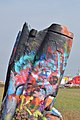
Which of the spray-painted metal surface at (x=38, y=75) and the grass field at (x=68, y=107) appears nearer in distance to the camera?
the spray-painted metal surface at (x=38, y=75)

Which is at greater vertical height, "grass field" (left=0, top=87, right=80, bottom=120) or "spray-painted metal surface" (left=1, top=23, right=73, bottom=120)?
"spray-painted metal surface" (left=1, top=23, right=73, bottom=120)

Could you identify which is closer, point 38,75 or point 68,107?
point 38,75

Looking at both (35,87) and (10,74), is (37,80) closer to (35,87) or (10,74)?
(35,87)

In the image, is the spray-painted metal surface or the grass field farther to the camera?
the grass field

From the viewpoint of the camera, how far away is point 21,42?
4.41m

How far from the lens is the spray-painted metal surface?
4.23 metres

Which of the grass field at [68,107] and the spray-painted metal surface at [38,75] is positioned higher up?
the spray-painted metal surface at [38,75]

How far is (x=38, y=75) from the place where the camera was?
167 inches

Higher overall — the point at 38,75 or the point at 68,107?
the point at 38,75

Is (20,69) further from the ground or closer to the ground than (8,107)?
further from the ground

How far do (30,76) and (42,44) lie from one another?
0.37m

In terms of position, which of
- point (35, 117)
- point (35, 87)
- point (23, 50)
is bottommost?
point (35, 117)

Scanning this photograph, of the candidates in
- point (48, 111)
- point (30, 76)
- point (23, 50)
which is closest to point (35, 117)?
point (48, 111)

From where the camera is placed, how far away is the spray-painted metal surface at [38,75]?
4.23 m
